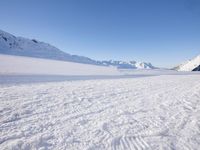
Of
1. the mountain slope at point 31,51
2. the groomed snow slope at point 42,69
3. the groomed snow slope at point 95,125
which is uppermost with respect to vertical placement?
the mountain slope at point 31,51

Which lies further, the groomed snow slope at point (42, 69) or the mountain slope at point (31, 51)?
the mountain slope at point (31, 51)

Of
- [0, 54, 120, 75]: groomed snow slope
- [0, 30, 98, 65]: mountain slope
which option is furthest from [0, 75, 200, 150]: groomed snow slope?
[0, 30, 98, 65]: mountain slope

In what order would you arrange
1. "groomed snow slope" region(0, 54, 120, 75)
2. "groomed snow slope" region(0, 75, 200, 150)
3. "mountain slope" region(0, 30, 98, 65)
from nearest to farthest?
1. "groomed snow slope" region(0, 75, 200, 150)
2. "groomed snow slope" region(0, 54, 120, 75)
3. "mountain slope" region(0, 30, 98, 65)

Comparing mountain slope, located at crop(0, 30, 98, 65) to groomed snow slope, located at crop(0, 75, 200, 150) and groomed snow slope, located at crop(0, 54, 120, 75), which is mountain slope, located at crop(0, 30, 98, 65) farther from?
groomed snow slope, located at crop(0, 75, 200, 150)

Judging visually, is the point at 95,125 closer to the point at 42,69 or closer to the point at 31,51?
the point at 42,69

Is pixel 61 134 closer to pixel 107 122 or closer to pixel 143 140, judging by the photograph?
pixel 107 122

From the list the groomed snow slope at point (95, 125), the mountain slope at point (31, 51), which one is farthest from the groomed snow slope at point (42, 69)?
the mountain slope at point (31, 51)

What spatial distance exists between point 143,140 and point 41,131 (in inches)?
80.2

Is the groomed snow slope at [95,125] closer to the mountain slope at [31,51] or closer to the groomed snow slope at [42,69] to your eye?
the groomed snow slope at [42,69]

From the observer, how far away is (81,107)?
4.33 meters

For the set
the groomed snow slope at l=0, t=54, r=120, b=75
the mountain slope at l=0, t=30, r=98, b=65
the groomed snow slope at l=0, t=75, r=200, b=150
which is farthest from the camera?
the mountain slope at l=0, t=30, r=98, b=65

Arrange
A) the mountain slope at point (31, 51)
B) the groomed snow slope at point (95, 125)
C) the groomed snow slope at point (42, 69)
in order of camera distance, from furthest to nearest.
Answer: the mountain slope at point (31, 51), the groomed snow slope at point (42, 69), the groomed snow slope at point (95, 125)

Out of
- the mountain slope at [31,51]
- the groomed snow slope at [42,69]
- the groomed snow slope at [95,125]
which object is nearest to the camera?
the groomed snow slope at [95,125]

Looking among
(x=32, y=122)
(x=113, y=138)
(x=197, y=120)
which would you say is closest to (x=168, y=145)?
(x=113, y=138)
